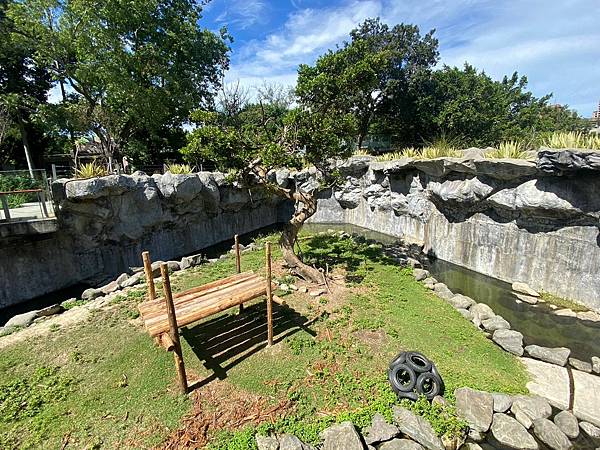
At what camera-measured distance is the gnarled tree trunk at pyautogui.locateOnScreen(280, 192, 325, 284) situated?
8.71m

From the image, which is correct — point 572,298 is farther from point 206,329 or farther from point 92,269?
point 92,269

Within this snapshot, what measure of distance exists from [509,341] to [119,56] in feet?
63.4

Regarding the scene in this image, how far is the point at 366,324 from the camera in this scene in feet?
21.7

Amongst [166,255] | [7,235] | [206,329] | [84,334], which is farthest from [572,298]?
[7,235]

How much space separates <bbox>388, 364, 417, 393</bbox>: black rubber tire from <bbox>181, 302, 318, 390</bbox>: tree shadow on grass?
182 cm

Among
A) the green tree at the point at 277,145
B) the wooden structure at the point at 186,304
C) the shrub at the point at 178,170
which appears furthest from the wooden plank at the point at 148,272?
the shrub at the point at 178,170

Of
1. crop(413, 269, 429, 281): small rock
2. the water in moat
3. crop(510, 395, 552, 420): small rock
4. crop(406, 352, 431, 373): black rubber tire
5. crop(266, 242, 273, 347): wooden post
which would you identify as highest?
crop(266, 242, 273, 347): wooden post

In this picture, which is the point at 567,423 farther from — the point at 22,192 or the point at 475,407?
the point at 22,192

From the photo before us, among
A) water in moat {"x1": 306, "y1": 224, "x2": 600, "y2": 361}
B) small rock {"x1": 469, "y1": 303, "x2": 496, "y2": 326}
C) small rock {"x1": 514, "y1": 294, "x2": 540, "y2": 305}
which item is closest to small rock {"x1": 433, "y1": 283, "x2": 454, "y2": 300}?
small rock {"x1": 469, "y1": 303, "x2": 496, "y2": 326}

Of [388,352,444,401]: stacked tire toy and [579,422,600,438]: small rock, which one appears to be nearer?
[579,422,600,438]: small rock

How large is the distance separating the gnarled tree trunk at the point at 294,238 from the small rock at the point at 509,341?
432 centimetres

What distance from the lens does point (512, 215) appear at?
10156 mm

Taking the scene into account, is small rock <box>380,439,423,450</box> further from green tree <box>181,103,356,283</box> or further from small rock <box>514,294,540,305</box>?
small rock <box>514,294,540,305</box>

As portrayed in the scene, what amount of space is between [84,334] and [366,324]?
6166 millimetres
